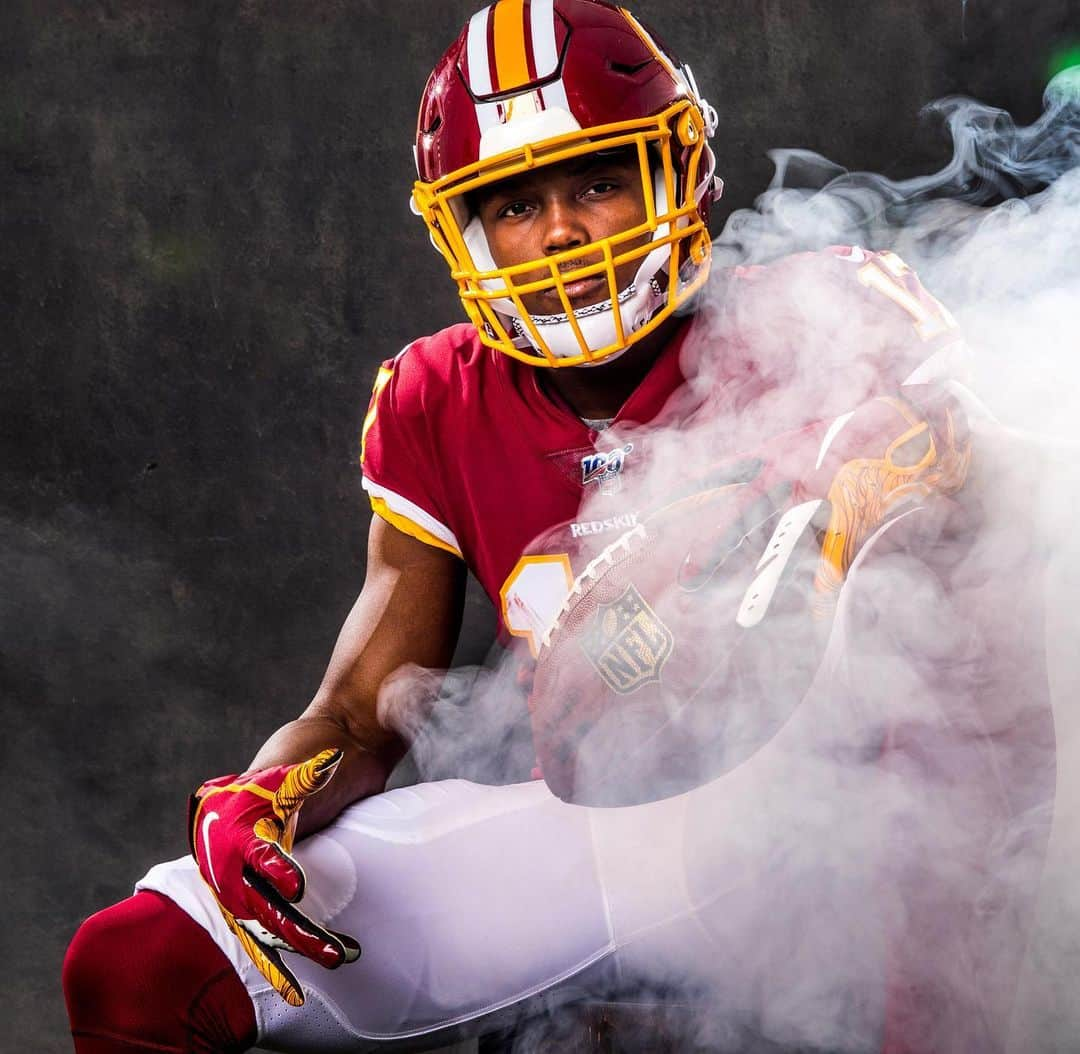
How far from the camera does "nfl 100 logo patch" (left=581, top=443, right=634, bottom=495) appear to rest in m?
1.72

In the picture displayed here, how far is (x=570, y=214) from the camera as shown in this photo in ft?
5.40

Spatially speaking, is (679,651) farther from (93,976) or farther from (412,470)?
(93,976)

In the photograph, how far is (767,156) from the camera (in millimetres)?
2459

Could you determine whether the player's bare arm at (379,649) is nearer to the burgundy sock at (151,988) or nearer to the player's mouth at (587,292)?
the burgundy sock at (151,988)

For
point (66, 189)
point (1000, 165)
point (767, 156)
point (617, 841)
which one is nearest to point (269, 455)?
point (66, 189)

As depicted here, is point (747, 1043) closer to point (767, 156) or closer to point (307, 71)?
point (767, 156)

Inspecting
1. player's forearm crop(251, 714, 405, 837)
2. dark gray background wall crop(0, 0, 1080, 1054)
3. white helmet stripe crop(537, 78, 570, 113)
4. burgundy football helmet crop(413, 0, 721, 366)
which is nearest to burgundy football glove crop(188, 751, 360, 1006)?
player's forearm crop(251, 714, 405, 837)

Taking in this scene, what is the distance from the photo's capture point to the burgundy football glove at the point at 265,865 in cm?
136

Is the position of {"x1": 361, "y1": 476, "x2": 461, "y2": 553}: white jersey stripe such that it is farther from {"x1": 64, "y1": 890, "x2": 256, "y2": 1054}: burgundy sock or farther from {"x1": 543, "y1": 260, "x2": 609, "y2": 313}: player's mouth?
{"x1": 64, "y1": 890, "x2": 256, "y2": 1054}: burgundy sock

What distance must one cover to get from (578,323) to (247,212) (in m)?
1.17

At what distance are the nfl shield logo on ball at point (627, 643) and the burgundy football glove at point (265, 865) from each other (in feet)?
1.06

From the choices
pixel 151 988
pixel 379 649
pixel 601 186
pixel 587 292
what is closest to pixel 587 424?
pixel 587 292

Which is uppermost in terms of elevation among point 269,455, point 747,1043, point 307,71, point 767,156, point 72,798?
point 307,71

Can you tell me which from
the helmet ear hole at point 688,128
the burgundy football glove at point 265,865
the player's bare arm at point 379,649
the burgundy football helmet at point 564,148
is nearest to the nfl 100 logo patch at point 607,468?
the burgundy football helmet at point 564,148
